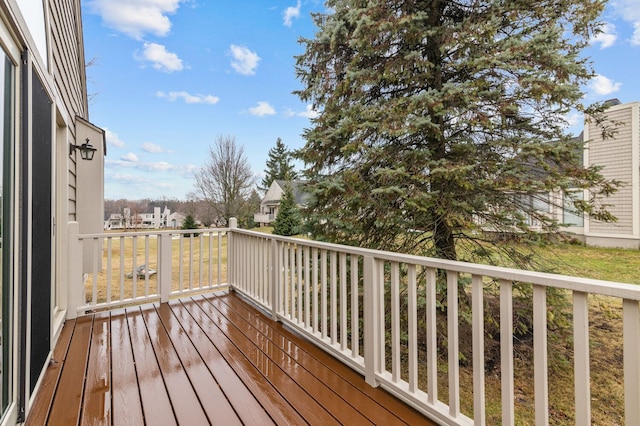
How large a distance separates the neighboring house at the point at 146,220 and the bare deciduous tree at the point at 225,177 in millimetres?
1917

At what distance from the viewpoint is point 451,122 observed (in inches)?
131

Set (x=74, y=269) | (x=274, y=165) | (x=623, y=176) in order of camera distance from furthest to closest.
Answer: (x=274, y=165) < (x=623, y=176) < (x=74, y=269)

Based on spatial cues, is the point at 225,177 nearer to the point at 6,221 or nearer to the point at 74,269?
the point at 74,269

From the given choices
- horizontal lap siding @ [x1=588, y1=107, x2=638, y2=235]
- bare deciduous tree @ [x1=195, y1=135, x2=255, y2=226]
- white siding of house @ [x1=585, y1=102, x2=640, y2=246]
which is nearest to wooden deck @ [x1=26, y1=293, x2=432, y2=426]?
white siding of house @ [x1=585, y1=102, x2=640, y2=246]

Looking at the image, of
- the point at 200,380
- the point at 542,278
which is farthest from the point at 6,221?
the point at 542,278

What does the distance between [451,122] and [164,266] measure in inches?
147

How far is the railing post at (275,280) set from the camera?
10.1ft

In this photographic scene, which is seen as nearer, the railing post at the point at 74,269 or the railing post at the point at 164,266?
the railing post at the point at 74,269

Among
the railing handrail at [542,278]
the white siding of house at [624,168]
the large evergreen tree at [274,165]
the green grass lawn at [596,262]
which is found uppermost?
the large evergreen tree at [274,165]

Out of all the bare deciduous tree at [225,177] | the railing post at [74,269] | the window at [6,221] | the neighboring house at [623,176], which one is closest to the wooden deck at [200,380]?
the railing post at [74,269]

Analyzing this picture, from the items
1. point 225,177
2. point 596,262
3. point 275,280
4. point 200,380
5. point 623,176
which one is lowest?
point 200,380

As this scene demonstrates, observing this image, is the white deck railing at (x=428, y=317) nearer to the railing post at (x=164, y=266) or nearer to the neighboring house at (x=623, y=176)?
the railing post at (x=164, y=266)

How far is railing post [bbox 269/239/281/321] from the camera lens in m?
3.06

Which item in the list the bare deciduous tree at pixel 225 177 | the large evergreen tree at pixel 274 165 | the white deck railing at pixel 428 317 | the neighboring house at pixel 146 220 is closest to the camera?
the white deck railing at pixel 428 317
